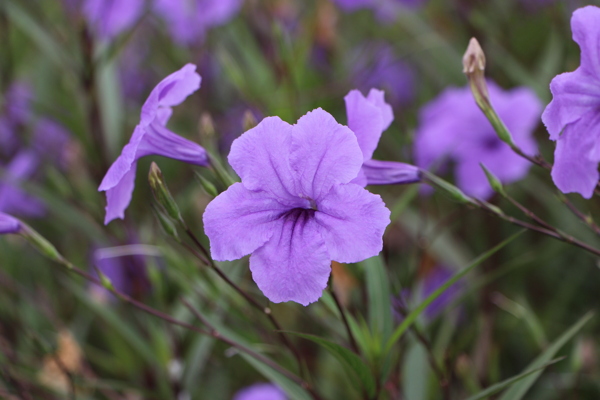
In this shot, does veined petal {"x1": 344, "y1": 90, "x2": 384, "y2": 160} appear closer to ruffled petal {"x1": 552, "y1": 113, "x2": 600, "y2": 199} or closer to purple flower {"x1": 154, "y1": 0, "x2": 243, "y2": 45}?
ruffled petal {"x1": 552, "y1": 113, "x2": 600, "y2": 199}

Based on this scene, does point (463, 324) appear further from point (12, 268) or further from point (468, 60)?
point (12, 268)

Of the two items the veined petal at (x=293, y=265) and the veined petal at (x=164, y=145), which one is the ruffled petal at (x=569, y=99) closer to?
the veined petal at (x=293, y=265)

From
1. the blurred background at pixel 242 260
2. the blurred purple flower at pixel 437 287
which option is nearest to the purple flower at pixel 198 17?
the blurred background at pixel 242 260

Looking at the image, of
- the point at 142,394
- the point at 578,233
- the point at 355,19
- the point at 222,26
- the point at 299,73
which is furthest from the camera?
the point at 355,19

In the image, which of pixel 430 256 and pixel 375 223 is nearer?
pixel 375 223

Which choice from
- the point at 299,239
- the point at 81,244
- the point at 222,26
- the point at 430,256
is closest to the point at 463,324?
the point at 430,256

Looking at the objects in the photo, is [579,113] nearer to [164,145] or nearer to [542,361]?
[542,361]
